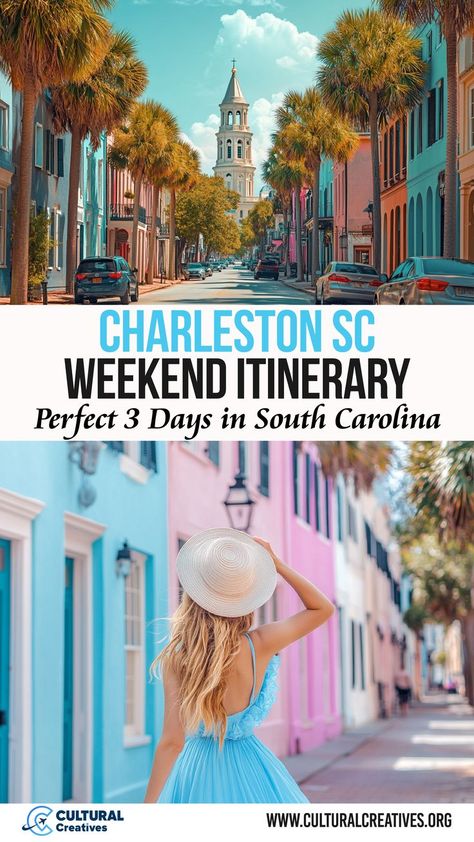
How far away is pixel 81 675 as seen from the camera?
406 inches

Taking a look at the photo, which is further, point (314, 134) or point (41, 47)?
point (314, 134)

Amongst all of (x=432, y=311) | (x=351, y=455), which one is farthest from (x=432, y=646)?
(x=432, y=311)

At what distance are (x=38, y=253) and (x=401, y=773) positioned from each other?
7.81m

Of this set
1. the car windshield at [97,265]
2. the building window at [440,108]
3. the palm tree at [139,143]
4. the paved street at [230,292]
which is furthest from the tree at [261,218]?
the building window at [440,108]

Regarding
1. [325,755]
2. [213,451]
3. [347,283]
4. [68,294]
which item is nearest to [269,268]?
[347,283]

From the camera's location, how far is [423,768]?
16.5 meters

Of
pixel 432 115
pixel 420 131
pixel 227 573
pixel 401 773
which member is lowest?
pixel 401 773

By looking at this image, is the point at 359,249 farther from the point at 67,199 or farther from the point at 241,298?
the point at 67,199

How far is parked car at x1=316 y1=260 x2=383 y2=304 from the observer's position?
15548mm

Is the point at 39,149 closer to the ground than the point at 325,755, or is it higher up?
higher up

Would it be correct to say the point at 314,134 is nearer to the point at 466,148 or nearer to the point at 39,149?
the point at 39,149

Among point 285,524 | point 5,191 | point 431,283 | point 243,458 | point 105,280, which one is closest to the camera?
point 431,283

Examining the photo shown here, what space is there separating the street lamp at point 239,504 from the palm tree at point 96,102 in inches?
186

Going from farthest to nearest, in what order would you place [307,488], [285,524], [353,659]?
[353,659] → [307,488] → [285,524]
